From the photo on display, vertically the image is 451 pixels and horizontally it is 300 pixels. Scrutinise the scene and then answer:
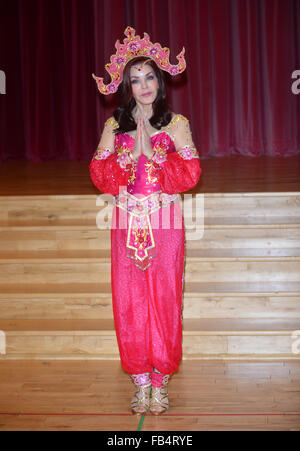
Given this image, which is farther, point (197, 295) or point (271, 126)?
point (271, 126)

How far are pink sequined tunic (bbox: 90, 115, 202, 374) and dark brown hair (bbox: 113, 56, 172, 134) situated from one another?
0.05m

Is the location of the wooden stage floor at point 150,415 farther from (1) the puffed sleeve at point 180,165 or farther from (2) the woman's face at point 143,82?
(2) the woman's face at point 143,82

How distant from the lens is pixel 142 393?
9.83 ft

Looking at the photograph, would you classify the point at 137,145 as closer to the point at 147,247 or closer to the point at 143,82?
the point at 143,82

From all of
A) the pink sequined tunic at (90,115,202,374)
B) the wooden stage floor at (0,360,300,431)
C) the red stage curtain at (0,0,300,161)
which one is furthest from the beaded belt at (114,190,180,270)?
the red stage curtain at (0,0,300,161)

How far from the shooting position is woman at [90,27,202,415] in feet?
9.06

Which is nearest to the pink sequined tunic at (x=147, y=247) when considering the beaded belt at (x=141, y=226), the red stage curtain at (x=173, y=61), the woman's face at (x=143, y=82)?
the beaded belt at (x=141, y=226)

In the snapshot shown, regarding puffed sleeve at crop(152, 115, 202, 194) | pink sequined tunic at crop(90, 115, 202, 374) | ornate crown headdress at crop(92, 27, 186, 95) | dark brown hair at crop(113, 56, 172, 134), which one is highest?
ornate crown headdress at crop(92, 27, 186, 95)

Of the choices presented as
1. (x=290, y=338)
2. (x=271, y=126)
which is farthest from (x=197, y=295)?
(x=271, y=126)

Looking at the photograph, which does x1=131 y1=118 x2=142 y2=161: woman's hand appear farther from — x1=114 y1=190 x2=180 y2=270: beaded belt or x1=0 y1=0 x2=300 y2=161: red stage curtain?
x1=0 y1=0 x2=300 y2=161: red stage curtain

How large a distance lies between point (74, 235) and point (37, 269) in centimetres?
38

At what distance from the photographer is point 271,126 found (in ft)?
22.3

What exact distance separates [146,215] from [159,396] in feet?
2.95
